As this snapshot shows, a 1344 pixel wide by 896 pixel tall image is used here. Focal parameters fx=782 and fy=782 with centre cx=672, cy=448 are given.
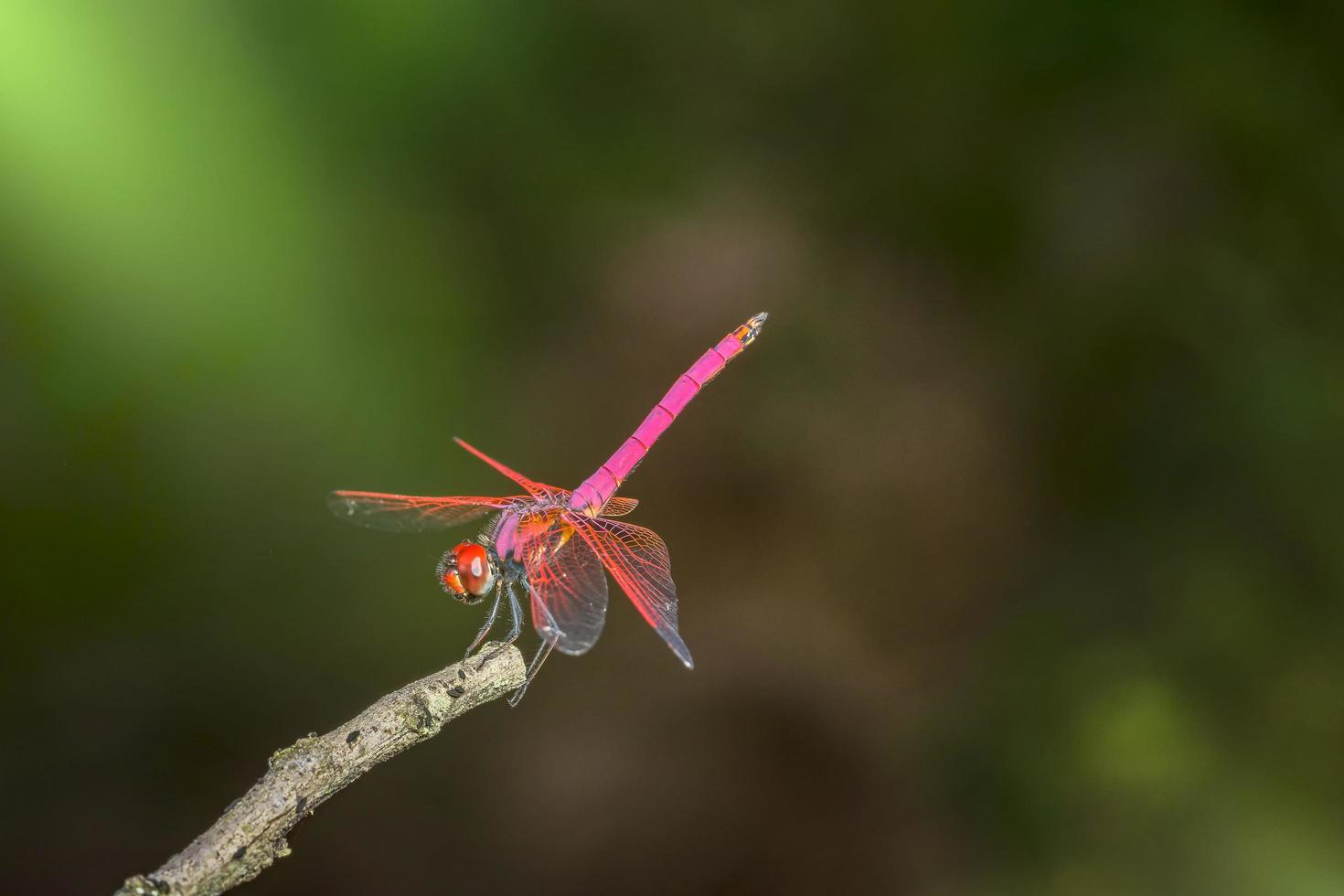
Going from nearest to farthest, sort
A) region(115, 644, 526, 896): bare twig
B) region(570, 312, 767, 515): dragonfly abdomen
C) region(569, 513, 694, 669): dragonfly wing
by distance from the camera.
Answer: region(115, 644, 526, 896): bare twig
region(569, 513, 694, 669): dragonfly wing
region(570, 312, 767, 515): dragonfly abdomen

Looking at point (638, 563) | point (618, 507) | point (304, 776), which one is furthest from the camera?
point (618, 507)

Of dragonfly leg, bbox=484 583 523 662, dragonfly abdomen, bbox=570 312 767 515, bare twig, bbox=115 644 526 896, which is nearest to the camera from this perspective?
bare twig, bbox=115 644 526 896

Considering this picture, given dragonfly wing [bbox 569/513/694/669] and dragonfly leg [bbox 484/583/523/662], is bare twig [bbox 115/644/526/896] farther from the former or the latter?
dragonfly wing [bbox 569/513/694/669]

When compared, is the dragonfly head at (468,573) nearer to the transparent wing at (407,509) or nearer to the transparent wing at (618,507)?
the transparent wing at (407,509)

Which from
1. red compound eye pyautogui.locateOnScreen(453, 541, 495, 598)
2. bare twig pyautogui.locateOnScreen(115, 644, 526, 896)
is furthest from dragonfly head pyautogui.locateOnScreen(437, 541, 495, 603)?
bare twig pyautogui.locateOnScreen(115, 644, 526, 896)

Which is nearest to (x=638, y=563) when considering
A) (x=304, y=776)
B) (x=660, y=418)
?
(x=660, y=418)

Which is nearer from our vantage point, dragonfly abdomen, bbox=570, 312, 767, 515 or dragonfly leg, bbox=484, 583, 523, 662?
dragonfly leg, bbox=484, 583, 523, 662

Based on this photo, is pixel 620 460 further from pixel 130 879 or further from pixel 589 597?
pixel 130 879

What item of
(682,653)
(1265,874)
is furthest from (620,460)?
(1265,874)

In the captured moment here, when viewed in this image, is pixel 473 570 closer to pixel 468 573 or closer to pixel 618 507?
pixel 468 573
